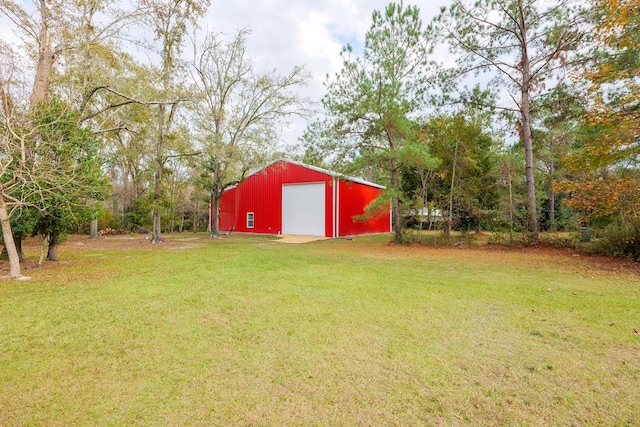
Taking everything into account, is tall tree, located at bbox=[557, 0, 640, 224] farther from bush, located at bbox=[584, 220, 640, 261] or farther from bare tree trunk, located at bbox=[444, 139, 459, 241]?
bare tree trunk, located at bbox=[444, 139, 459, 241]

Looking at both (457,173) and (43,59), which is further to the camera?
(457,173)

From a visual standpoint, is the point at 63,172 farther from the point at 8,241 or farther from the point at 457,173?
the point at 457,173

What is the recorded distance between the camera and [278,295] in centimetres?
474

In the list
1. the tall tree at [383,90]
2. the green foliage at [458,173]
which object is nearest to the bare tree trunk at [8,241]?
the tall tree at [383,90]

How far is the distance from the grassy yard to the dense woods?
3.09 m

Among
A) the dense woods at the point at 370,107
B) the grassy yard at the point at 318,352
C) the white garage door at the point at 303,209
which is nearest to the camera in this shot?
the grassy yard at the point at 318,352

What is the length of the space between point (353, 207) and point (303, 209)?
281 centimetres

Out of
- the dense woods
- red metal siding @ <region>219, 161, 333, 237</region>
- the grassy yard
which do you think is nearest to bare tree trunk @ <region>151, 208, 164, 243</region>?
the dense woods

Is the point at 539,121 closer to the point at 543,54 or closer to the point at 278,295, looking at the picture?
the point at 543,54

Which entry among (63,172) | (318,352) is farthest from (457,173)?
(63,172)

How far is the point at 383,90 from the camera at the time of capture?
1123cm

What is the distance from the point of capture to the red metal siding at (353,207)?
15953mm

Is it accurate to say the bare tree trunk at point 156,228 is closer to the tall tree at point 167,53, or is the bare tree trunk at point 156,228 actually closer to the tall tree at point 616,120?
the tall tree at point 167,53

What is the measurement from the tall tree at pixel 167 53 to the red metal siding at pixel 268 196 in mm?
5447
